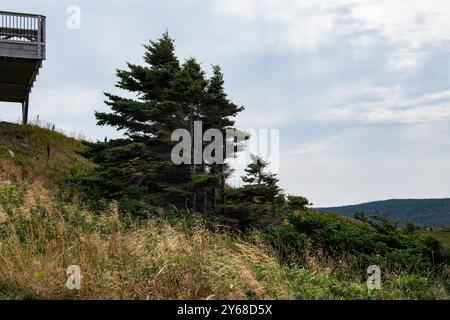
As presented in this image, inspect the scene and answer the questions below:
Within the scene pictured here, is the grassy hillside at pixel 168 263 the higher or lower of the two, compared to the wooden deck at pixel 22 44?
lower

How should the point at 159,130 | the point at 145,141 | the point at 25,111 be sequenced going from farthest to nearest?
the point at 25,111, the point at 145,141, the point at 159,130

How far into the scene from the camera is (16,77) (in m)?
24.9

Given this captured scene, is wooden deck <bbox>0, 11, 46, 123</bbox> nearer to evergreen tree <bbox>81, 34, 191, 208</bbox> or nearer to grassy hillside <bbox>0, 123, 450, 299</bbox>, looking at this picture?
evergreen tree <bbox>81, 34, 191, 208</bbox>

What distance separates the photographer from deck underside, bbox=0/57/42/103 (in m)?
22.5

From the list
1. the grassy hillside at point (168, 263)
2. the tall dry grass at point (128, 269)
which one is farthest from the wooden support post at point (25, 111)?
the tall dry grass at point (128, 269)

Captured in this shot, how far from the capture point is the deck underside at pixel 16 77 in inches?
885

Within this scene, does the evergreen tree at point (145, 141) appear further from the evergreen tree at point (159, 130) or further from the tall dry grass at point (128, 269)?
the tall dry grass at point (128, 269)

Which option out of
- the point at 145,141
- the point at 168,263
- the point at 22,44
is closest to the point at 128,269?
the point at 168,263

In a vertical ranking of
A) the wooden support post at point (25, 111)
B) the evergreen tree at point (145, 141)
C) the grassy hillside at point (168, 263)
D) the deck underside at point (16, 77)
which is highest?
the deck underside at point (16, 77)

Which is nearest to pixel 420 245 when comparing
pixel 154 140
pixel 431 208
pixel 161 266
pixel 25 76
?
pixel 161 266

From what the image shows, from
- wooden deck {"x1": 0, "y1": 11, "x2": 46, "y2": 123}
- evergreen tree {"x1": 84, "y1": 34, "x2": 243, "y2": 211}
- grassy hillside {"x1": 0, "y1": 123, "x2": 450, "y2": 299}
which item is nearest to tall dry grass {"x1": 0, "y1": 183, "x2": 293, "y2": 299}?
grassy hillside {"x1": 0, "y1": 123, "x2": 450, "y2": 299}

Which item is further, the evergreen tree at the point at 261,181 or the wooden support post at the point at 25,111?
the wooden support post at the point at 25,111

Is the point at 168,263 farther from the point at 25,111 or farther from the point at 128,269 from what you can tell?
the point at 25,111

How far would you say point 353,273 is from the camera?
9.62m
